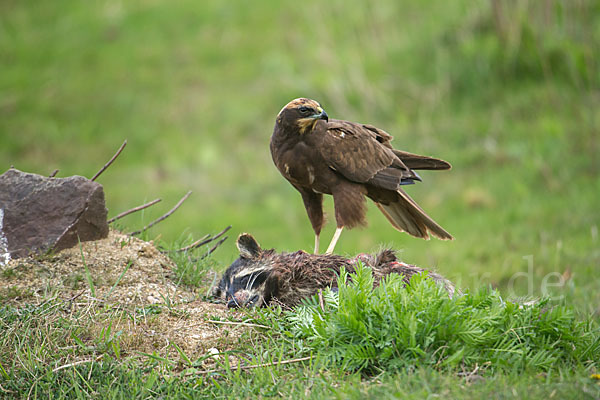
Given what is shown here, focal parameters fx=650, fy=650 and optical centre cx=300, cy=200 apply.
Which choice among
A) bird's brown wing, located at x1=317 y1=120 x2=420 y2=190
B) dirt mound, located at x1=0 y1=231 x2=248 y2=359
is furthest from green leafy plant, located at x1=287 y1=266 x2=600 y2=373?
bird's brown wing, located at x1=317 y1=120 x2=420 y2=190

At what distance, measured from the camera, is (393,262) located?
4434 mm

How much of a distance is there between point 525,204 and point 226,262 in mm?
5271

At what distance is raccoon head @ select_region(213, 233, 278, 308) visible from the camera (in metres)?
4.13

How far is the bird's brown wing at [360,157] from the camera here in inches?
199

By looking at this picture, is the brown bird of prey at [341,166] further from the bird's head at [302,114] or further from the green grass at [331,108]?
the green grass at [331,108]

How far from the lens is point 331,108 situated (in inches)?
441

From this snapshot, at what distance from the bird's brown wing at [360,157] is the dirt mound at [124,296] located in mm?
1475

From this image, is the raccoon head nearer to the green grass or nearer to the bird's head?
the green grass

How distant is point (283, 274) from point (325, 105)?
24.8ft

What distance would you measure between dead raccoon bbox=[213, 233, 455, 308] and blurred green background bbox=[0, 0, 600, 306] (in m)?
2.87

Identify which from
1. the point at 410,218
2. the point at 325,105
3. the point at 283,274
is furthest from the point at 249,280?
the point at 325,105

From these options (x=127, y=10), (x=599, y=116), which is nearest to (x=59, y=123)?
(x=127, y=10)

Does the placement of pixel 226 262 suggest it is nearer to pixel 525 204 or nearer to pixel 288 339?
pixel 288 339

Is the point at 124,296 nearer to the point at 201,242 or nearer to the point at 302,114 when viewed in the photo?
the point at 201,242
